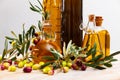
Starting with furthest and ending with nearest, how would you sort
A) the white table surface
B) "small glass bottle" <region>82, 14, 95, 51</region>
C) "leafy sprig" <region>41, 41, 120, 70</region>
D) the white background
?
1. the white background
2. "small glass bottle" <region>82, 14, 95, 51</region>
3. "leafy sprig" <region>41, 41, 120, 70</region>
4. the white table surface

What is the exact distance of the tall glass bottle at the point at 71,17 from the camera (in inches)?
38.7

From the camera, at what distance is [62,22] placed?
98cm

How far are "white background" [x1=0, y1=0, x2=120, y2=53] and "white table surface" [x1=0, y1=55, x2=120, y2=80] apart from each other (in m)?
0.47

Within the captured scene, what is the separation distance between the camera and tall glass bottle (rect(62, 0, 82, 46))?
982 millimetres

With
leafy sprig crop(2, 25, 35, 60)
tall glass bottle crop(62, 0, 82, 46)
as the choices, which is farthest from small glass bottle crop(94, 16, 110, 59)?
leafy sprig crop(2, 25, 35, 60)

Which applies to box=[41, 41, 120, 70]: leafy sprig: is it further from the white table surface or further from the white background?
the white background

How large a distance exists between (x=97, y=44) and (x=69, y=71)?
19cm

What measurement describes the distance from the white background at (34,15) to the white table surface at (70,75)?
47 centimetres

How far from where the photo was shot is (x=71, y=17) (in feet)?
3.24

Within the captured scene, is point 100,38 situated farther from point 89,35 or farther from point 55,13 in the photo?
point 55,13

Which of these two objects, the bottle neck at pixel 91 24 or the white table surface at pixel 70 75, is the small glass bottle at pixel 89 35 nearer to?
the bottle neck at pixel 91 24

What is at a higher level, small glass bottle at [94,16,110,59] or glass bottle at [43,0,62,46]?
glass bottle at [43,0,62,46]

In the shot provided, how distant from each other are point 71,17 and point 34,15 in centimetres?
27

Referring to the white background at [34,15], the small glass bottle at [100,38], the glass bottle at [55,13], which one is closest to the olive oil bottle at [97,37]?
the small glass bottle at [100,38]
